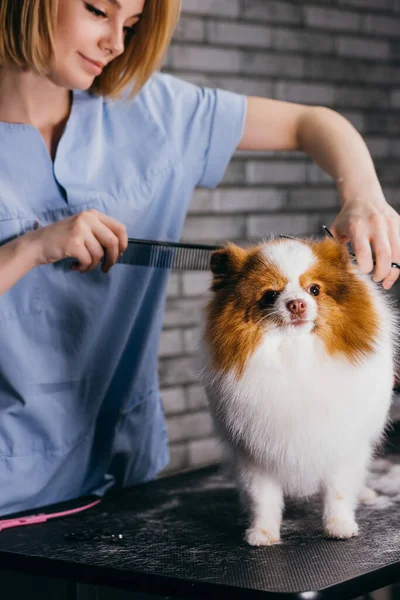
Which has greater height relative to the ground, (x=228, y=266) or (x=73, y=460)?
(x=228, y=266)

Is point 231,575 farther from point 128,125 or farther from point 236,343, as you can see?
point 128,125

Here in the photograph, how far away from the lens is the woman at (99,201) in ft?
4.49

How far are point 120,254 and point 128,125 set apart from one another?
364 millimetres

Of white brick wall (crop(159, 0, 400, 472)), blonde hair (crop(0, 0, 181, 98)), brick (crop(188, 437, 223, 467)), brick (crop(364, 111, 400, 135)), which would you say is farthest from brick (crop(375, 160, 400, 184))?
blonde hair (crop(0, 0, 181, 98))

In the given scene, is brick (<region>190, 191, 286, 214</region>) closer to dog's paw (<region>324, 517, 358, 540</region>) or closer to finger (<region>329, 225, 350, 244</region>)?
finger (<region>329, 225, 350, 244</region>)

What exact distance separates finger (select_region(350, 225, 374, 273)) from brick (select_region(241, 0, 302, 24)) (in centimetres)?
189

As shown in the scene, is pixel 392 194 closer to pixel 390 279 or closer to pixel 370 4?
pixel 370 4

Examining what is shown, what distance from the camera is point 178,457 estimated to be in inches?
117

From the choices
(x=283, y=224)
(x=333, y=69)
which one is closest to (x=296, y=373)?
(x=283, y=224)

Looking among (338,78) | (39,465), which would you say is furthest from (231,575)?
(338,78)

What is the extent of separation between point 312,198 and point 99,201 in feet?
6.08

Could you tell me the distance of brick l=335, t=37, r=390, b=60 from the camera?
3262 mm

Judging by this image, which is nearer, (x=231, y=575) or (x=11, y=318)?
(x=231, y=575)

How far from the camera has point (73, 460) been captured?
1.55 meters
